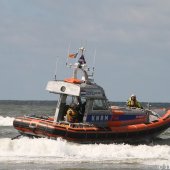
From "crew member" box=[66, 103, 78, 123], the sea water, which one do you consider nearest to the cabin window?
"crew member" box=[66, 103, 78, 123]

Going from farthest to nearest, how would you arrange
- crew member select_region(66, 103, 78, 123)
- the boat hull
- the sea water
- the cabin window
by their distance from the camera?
the cabin window < crew member select_region(66, 103, 78, 123) < the boat hull < the sea water

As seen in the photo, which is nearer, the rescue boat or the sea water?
the sea water

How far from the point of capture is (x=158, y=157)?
17656 millimetres

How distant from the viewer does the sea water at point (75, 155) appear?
15.9 m

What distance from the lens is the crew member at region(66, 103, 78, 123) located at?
19328mm

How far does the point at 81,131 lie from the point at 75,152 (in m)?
1.16

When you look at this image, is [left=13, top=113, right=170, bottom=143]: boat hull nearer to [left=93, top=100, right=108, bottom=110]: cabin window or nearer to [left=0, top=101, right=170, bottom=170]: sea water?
[left=0, top=101, right=170, bottom=170]: sea water

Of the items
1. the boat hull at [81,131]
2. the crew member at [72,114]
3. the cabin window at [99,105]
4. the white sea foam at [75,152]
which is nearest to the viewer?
the white sea foam at [75,152]

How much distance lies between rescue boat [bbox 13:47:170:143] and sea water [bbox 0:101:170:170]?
17.0 inches

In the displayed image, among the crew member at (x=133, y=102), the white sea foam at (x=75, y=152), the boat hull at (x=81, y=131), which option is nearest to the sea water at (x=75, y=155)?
the white sea foam at (x=75, y=152)

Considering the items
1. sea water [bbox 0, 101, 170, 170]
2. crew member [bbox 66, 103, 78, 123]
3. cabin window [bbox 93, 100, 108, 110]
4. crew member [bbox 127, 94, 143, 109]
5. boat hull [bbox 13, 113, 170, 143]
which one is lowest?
sea water [bbox 0, 101, 170, 170]

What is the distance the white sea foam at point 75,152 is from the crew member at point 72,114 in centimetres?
109

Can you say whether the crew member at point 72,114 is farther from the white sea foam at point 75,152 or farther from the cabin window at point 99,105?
the white sea foam at point 75,152

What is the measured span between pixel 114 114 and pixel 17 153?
401 centimetres
